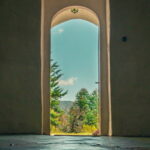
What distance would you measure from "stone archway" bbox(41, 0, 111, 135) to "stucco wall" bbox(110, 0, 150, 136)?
0.45m

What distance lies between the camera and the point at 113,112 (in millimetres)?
6551

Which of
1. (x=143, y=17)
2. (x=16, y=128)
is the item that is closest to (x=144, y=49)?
(x=143, y=17)

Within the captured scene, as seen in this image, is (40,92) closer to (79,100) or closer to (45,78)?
(45,78)

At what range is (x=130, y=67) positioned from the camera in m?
6.62

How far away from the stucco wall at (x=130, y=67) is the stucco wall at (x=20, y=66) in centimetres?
143

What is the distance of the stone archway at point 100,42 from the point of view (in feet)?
23.3

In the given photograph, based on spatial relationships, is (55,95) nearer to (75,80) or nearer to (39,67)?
(75,80)

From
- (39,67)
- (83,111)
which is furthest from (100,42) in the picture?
(83,111)

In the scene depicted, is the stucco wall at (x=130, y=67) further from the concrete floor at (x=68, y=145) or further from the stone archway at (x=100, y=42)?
the concrete floor at (x=68, y=145)

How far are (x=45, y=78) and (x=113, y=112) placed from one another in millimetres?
1590

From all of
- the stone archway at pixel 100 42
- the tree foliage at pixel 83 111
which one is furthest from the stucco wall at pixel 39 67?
the tree foliage at pixel 83 111

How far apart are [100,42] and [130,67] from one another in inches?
43.6

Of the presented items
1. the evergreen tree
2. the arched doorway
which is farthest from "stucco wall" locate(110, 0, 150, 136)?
the evergreen tree

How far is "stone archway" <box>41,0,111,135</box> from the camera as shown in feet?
23.3
